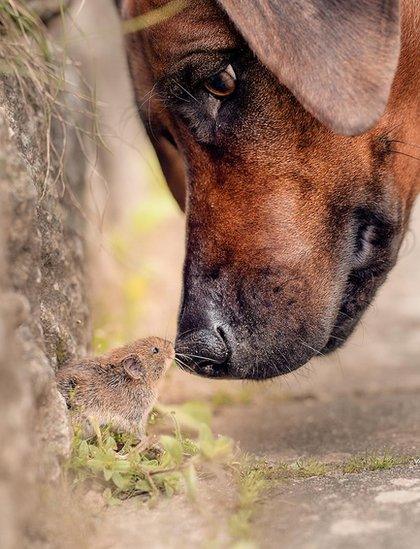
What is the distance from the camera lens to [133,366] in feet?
9.84

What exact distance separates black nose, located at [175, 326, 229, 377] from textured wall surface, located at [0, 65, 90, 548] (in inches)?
16.1

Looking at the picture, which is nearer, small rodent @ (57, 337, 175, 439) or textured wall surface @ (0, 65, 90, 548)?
textured wall surface @ (0, 65, 90, 548)

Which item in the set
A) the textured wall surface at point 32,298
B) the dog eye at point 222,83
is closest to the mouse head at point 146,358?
the textured wall surface at point 32,298

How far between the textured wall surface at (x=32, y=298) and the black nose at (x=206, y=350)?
0.41 meters

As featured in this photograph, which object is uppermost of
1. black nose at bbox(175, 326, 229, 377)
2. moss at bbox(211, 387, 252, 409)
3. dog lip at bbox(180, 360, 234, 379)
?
black nose at bbox(175, 326, 229, 377)

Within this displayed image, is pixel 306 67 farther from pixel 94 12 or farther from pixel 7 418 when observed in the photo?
pixel 94 12

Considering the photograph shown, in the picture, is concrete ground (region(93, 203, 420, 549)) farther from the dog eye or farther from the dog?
the dog eye

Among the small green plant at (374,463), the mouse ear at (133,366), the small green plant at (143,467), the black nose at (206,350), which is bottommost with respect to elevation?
the small green plant at (374,463)

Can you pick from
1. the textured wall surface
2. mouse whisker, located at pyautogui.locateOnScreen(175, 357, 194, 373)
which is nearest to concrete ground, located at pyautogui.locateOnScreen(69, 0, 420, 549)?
the textured wall surface

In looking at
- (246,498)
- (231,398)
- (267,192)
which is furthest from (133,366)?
(231,398)

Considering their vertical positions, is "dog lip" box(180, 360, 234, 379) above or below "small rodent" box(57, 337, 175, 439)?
below

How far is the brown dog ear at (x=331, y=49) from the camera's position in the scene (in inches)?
108

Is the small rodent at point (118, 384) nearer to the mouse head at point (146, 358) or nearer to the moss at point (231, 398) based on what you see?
the mouse head at point (146, 358)

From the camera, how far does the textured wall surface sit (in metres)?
1.84
